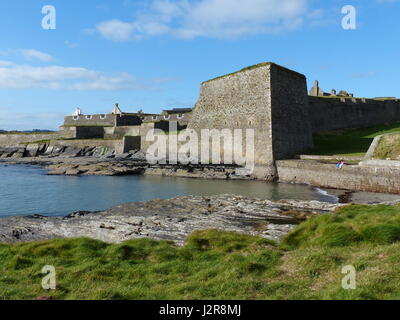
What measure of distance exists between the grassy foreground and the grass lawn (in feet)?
88.4

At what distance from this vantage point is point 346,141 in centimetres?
4238

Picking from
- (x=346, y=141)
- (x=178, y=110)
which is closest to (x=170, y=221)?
(x=346, y=141)

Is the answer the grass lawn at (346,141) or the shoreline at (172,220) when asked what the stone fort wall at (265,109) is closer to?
the grass lawn at (346,141)

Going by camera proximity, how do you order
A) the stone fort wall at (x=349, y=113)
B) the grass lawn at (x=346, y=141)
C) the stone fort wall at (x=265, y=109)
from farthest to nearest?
the stone fort wall at (x=349, y=113)
the grass lawn at (x=346, y=141)
the stone fort wall at (x=265, y=109)

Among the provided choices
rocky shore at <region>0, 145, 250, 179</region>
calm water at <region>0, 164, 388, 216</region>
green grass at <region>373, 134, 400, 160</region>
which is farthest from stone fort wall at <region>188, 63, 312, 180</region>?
green grass at <region>373, 134, 400, 160</region>

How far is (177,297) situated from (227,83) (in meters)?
36.7

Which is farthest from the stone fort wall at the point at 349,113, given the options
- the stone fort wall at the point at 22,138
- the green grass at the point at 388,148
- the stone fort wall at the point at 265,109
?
the stone fort wall at the point at 22,138

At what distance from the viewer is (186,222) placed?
47.7ft

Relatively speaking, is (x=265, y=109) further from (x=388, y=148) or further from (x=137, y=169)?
(x=137, y=169)

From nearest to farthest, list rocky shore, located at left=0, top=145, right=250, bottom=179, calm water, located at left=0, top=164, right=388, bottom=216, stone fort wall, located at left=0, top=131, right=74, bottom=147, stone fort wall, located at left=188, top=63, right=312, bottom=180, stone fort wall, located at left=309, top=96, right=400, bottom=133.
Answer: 1. calm water, located at left=0, top=164, right=388, bottom=216
2. stone fort wall, located at left=188, top=63, right=312, bottom=180
3. rocky shore, located at left=0, top=145, right=250, bottom=179
4. stone fort wall, located at left=309, top=96, right=400, bottom=133
5. stone fort wall, located at left=0, top=131, right=74, bottom=147

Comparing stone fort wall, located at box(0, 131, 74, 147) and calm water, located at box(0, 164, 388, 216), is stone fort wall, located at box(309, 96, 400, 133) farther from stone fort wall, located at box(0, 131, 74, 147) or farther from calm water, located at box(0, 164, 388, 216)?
stone fort wall, located at box(0, 131, 74, 147)

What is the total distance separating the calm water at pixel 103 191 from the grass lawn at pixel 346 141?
36.8ft

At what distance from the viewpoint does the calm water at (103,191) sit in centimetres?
2152

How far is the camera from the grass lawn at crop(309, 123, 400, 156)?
36.8 m
